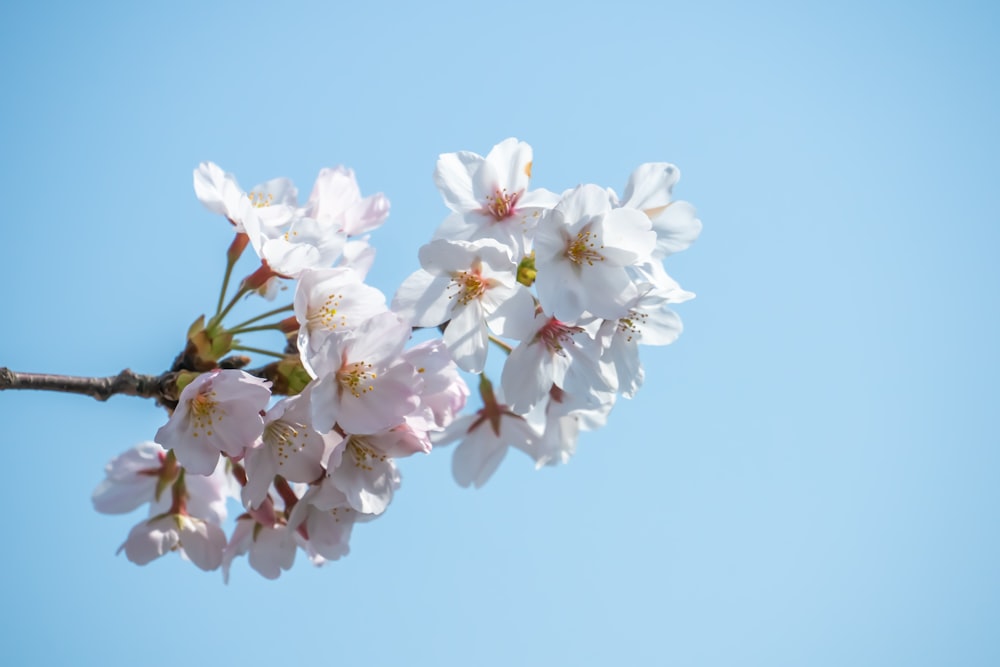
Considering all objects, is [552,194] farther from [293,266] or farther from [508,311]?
[293,266]

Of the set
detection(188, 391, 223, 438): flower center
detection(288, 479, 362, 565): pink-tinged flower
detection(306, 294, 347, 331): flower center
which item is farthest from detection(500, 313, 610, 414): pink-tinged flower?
detection(188, 391, 223, 438): flower center

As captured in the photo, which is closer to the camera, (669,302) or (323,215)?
(669,302)

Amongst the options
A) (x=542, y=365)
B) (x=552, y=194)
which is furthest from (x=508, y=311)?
(x=552, y=194)

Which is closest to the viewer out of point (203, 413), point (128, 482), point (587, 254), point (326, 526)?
point (203, 413)

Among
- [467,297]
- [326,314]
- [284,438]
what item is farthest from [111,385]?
[467,297]

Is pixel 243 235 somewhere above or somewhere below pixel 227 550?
above

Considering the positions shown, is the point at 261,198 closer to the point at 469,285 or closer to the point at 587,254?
the point at 469,285

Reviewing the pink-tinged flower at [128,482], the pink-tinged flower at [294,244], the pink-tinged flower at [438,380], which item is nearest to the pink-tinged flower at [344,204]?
the pink-tinged flower at [294,244]

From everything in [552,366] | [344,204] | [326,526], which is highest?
[344,204]
